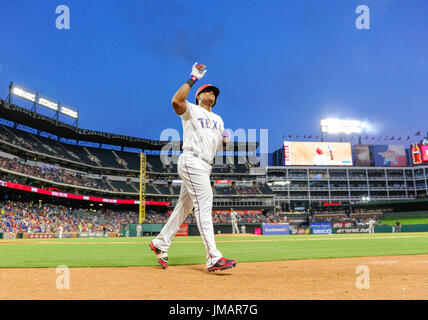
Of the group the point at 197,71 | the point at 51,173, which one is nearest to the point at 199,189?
the point at 197,71

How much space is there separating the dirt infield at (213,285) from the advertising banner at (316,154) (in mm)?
56703

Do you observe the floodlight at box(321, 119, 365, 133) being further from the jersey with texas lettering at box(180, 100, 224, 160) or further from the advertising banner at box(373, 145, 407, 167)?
the jersey with texas lettering at box(180, 100, 224, 160)

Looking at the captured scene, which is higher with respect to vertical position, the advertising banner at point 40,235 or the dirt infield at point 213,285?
the dirt infield at point 213,285

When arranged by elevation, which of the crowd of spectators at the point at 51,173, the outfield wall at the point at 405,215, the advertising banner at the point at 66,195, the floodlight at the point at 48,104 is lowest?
the outfield wall at the point at 405,215

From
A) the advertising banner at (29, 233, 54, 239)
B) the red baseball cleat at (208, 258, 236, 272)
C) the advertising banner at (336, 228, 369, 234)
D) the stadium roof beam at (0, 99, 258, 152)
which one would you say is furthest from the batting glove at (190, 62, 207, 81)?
the stadium roof beam at (0, 99, 258, 152)

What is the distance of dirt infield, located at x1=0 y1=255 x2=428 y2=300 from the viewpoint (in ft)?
7.79

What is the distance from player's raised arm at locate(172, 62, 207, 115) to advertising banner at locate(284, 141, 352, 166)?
5621 centimetres

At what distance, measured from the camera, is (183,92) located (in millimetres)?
3762

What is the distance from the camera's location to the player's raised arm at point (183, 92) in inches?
148

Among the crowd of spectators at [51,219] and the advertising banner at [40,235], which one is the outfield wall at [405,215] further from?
the advertising banner at [40,235]

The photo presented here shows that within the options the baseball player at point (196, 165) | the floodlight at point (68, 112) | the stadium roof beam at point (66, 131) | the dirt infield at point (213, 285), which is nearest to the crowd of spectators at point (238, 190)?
the stadium roof beam at point (66, 131)

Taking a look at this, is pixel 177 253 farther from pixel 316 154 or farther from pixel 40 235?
pixel 316 154

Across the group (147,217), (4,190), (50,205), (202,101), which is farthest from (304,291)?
(147,217)
